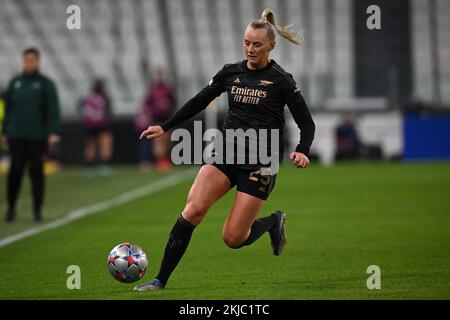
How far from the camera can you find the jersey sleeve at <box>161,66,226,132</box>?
794cm

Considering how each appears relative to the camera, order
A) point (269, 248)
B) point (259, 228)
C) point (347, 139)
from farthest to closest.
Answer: point (347, 139) → point (269, 248) → point (259, 228)

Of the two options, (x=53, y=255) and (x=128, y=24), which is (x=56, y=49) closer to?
(x=128, y=24)

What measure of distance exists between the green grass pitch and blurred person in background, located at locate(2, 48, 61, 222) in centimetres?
54

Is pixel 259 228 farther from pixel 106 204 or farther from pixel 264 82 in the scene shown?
pixel 106 204

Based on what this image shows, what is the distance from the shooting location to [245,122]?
25.4 feet

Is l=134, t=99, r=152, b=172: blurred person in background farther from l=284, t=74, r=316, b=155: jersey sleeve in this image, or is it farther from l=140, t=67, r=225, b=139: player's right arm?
l=284, t=74, r=316, b=155: jersey sleeve

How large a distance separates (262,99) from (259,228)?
1.23 metres

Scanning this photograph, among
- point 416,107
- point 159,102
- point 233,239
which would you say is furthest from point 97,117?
point 233,239

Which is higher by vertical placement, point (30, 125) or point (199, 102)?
point (199, 102)

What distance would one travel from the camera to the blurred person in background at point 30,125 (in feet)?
44.0

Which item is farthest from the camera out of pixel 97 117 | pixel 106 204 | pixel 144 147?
pixel 144 147

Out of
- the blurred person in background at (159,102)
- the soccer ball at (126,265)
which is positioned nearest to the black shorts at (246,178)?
the soccer ball at (126,265)
